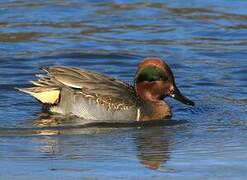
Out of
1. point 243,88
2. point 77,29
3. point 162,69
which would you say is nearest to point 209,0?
point 77,29

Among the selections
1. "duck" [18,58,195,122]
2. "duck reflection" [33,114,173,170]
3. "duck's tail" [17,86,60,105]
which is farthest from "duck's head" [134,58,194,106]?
"duck's tail" [17,86,60,105]

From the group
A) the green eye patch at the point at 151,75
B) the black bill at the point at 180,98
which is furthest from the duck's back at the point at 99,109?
the black bill at the point at 180,98

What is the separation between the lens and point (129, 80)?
51.0 ft

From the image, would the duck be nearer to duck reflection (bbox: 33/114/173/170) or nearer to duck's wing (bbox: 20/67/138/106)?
duck's wing (bbox: 20/67/138/106)

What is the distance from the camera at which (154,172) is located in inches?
376

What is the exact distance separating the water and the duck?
0.24 metres

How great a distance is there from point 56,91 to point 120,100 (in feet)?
2.74

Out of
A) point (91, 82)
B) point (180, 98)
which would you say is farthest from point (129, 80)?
point (91, 82)

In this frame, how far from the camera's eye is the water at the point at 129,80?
9.91m

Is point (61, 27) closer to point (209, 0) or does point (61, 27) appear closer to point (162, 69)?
point (209, 0)

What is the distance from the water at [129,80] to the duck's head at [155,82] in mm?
320

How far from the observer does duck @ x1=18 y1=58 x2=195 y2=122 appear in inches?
505

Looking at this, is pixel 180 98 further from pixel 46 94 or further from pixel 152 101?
pixel 46 94

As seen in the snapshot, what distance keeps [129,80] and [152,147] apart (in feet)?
15.2
